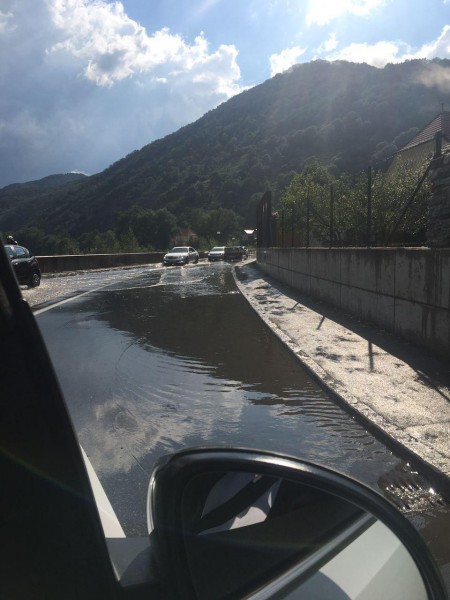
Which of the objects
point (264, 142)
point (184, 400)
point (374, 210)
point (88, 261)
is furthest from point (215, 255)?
point (264, 142)

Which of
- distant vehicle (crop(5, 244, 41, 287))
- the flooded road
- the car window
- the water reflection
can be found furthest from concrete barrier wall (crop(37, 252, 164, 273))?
the flooded road

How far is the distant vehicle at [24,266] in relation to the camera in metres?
20.7

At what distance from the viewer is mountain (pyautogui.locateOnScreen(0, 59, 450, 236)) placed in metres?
105

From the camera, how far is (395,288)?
29.3 feet

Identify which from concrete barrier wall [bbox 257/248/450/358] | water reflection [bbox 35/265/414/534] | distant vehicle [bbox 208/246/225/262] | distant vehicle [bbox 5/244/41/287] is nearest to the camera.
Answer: water reflection [bbox 35/265/414/534]

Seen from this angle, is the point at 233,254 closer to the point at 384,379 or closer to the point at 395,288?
the point at 395,288

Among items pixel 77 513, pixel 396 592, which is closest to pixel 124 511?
pixel 396 592

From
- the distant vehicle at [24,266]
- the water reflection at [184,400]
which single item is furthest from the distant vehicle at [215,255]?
the water reflection at [184,400]

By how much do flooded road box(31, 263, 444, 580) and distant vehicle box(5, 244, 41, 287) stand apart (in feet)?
31.8

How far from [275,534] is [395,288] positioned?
25.9 ft

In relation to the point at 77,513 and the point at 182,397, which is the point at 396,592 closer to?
the point at 77,513

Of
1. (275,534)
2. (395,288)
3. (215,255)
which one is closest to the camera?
(275,534)

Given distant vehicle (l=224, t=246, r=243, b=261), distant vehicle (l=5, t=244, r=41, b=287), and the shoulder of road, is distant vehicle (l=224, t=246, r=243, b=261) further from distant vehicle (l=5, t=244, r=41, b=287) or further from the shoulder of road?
the shoulder of road

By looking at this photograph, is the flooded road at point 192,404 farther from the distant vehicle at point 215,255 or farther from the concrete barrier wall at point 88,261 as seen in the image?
the distant vehicle at point 215,255
